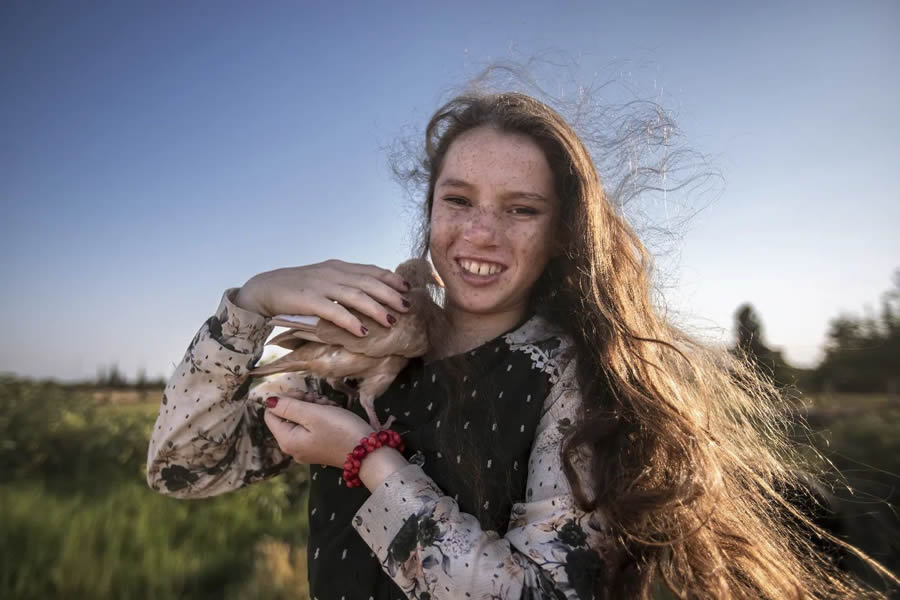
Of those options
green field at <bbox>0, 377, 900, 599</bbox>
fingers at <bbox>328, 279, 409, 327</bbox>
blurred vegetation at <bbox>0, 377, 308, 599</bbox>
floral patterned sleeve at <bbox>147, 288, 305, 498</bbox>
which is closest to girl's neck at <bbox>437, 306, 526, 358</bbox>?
fingers at <bbox>328, 279, 409, 327</bbox>

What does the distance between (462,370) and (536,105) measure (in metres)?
0.82

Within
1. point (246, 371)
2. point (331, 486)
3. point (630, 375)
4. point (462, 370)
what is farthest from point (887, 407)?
point (246, 371)

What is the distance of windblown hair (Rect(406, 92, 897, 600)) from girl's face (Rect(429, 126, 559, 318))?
0.23 ft

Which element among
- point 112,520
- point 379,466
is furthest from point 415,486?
point 112,520

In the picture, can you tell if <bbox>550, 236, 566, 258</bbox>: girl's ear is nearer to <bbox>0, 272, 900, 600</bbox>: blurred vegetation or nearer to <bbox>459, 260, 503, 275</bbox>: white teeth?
<bbox>459, 260, 503, 275</bbox>: white teeth

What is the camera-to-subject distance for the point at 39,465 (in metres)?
3.46

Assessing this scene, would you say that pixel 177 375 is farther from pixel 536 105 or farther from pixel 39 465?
pixel 39 465

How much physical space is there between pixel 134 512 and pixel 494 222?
9.31 feet

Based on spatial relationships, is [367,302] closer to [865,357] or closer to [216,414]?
[216,414]

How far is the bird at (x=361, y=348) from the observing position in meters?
1.44

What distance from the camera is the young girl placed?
1192 mm

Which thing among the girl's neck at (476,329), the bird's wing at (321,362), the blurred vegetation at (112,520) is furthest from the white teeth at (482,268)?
the blurred vegetation at (112,520)

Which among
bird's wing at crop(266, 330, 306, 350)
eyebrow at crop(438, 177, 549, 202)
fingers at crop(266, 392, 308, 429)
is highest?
eyebrow at crop(438, 177, 549, 202)

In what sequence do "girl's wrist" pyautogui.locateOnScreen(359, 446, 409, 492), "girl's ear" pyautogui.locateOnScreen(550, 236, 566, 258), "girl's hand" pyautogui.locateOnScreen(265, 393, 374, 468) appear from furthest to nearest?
"girl's ear" pyautogui.locateOnScreen(550, 236, 566, 258) < "girl's hand" pyautogui.locateOnScreen(265, 393, 374, 468) < "girl's wrist" pyautogui.locateOnScreen(359, 446, 409, 492)
